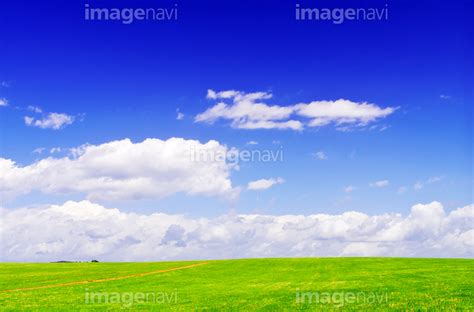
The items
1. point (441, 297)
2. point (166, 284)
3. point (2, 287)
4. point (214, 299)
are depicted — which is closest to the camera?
point (441, 297)

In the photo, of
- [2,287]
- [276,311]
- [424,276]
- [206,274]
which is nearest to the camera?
[276,311]

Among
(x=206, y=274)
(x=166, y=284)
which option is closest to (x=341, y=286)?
(x=166, y=284)

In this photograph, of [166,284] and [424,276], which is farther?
[166,284]

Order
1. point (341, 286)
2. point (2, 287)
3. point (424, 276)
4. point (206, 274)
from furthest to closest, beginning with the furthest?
point (206, 274) → point (2, 287) → point (424, 276) → point (341, 286)

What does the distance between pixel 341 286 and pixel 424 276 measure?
12170 millimetres

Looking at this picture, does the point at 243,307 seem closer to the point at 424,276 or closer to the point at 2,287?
the point at 424,276

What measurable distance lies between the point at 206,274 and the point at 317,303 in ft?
126

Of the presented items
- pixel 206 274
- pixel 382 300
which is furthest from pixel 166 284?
pixel 382 300

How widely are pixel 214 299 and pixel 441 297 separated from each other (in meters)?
17.2

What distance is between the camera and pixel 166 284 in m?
56.8

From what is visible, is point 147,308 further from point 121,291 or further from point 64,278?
point 64,278

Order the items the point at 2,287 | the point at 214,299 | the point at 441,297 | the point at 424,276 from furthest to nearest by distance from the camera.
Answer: the point at 2,287 → the point at 424,276 → the point at 214,299 → the point at 441,297

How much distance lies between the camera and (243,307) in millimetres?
32250

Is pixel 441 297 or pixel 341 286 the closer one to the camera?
pixel 441 297
